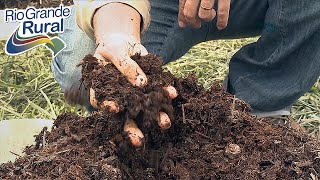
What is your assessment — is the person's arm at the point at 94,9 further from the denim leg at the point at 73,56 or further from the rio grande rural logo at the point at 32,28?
the rio grande rural logo at the point at 32,28

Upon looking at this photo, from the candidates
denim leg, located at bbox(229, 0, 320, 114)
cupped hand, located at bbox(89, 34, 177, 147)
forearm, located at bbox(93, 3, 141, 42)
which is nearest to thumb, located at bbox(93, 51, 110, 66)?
cupped hand, located at bbox(89, 34, 177, 147)

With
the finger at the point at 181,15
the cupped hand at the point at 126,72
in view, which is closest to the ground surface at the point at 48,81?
the finger at the point at 181,15

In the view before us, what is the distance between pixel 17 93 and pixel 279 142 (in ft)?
5.35

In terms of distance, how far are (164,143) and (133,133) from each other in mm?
147

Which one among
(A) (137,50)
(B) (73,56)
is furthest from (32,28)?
(A) (137,50)

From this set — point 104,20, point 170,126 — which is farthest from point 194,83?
point 104,20

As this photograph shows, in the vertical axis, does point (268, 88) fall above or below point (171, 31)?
below

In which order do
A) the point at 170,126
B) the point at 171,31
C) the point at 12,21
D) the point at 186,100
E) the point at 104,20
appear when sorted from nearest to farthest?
the point at 170,126, the point at 186,100, the point at 104,20, the point at 171,31, the point at 12,21

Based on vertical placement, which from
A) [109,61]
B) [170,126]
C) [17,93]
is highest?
[109,61]

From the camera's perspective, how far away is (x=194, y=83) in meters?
1.67

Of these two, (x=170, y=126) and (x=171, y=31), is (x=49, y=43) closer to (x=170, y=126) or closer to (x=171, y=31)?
(x=171, y=31)

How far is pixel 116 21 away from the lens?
172 cm

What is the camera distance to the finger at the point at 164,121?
1.45 metres

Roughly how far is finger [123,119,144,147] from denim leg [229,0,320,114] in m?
0.96
